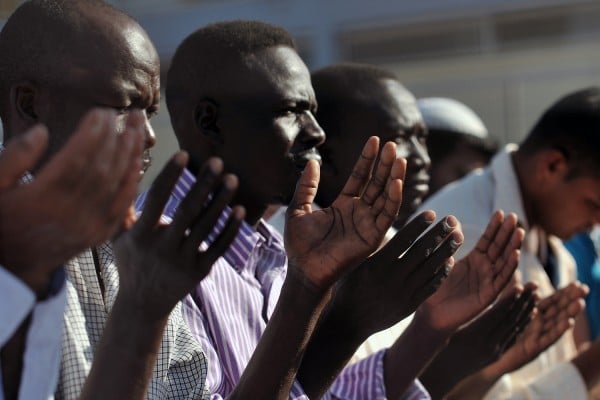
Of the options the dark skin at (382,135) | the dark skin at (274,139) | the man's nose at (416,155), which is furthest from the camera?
the man's nose at (416,155)

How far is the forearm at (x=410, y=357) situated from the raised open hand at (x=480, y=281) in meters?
0.03

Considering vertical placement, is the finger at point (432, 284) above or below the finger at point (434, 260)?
below

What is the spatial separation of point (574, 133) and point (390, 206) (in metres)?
2.34

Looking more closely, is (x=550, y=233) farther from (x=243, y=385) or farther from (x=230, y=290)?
(x=243, y=385)

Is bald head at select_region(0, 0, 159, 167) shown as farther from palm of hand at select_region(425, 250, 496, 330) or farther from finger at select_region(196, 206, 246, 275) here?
palm of hand at select_region(425, 250, 496, 330)

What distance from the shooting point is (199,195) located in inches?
62.4

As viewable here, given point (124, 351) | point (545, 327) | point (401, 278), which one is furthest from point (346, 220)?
point (545, 327)

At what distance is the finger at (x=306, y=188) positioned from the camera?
211cm

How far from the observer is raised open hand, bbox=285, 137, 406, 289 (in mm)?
2078

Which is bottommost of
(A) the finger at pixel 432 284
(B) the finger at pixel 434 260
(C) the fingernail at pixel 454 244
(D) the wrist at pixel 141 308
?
(A) the finger at pixel 432 284

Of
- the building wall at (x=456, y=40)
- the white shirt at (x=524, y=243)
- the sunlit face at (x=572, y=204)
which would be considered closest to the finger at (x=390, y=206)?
the white shirt at (x=524, y=243)

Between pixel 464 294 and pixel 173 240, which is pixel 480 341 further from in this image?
pixel 173 240

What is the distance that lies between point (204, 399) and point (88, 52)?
0.75m

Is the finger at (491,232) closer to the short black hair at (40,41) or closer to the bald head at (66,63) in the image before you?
the bald head at (66,63)
